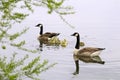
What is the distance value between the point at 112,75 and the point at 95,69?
2.19 meters

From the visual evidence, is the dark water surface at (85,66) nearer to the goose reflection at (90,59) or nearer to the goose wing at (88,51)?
the goose reflection at (90,59)

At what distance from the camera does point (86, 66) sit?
2291 centimetres

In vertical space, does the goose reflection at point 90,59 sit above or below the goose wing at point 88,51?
below

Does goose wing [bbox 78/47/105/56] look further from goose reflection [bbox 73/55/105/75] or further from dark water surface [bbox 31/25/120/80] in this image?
dark water surface [bbox 31/25/120/80]

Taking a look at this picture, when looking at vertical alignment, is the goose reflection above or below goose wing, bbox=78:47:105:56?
below

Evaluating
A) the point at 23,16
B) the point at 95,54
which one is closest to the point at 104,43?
the point at 95,54

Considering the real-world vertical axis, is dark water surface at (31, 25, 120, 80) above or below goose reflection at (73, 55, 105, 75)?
above

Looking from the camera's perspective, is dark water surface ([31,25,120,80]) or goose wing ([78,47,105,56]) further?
goose wing ([78,47,105,56])

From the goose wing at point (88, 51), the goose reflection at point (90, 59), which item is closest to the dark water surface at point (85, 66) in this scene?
the goose reflection at point (90, 59)

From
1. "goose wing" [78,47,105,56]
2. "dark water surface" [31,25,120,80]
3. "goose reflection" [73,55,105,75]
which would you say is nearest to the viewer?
"dark water surface" [31,25,120,80]

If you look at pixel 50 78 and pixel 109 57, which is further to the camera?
pixel 109 57

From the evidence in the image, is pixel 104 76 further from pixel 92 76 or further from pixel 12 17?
pixel 12 17

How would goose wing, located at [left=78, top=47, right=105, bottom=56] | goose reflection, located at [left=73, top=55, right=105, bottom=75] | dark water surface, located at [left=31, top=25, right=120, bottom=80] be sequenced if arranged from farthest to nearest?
goose wing, located at [left=78, top=47, right=105, bottom=56], goose reflection, located at [left=73, top=55, right=105, bottom=75], dark water surface, located at [left=31, top=25, right=120, bottom=80]

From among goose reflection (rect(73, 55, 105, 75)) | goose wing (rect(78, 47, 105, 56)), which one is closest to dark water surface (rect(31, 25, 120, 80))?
goose reflection (rect(73, 55, 105, 75))
